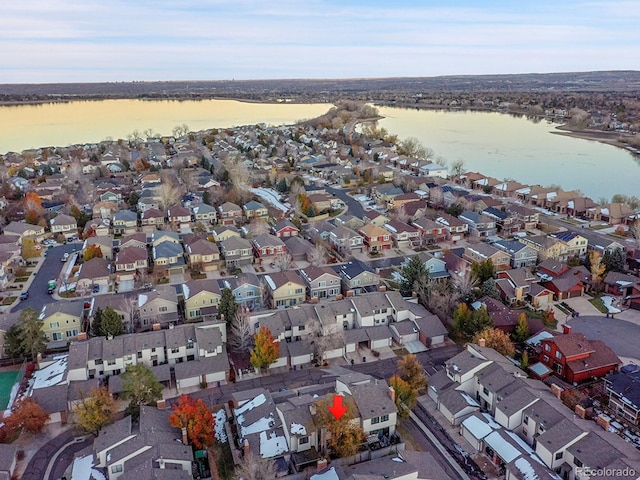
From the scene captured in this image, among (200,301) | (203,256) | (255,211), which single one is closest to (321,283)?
(200,301)

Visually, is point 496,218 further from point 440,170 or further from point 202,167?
point 202,167

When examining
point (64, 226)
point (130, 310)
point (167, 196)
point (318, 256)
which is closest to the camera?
point (130, 310)

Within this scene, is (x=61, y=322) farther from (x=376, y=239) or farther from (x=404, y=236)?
(x=404, y=236)

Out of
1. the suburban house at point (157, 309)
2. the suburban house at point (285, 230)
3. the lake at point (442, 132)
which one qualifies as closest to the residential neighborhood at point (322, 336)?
the suburban house at point (157, 309)

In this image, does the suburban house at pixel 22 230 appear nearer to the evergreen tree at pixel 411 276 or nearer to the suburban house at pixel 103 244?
the suburban house at pixel 103 244

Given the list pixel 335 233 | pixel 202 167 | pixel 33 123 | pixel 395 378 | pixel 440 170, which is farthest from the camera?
pixel 33 123

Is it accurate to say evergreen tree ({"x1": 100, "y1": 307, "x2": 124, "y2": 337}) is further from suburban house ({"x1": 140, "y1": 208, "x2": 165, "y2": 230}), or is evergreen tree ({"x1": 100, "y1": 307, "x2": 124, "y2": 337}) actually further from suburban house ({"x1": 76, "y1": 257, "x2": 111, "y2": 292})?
suburban house ({"x1": 140, "y1": 208, "x2": 165, "y2": 230})

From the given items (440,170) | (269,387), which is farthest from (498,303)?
(440,170)
